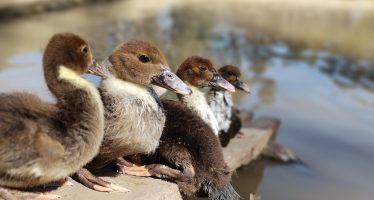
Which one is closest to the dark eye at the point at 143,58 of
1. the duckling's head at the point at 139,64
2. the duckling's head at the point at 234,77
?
the duckling's head at the point at 139,64

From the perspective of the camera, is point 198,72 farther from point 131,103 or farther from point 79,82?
point 79,82

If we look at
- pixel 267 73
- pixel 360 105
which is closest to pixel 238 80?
pixel 360 105

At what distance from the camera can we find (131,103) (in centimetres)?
362

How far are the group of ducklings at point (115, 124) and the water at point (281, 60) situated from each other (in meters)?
0.32

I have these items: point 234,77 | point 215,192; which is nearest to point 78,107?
point 215,192

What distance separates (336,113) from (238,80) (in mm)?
3784

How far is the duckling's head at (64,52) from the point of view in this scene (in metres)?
3.06

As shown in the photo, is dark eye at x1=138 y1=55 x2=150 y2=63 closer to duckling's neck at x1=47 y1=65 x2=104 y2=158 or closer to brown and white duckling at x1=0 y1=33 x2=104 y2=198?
brown and white duckling at x1=0 y1=33 x2=104 y2=198

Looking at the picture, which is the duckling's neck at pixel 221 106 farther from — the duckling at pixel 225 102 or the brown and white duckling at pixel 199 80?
the brown and white duckling at pixel 199 80

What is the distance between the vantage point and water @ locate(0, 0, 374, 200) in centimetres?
603

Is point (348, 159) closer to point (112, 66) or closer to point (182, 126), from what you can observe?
point (182, 126)

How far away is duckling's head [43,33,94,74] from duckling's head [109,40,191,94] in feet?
1.82

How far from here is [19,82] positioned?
7621 mm

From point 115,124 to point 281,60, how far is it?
31.4 feet
